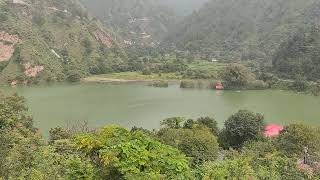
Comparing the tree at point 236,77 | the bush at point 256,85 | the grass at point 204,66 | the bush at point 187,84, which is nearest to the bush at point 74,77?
the bush at point 187,84

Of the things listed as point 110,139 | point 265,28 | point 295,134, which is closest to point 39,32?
point 265,28

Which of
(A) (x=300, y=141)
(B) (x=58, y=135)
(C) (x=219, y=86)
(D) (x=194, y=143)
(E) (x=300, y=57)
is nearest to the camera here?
(A) (x=300, y=141)

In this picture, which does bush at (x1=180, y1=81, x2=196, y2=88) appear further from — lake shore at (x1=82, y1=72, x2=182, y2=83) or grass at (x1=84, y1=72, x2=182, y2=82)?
grass at (x1=84, y1=72, x2=182, y2=82)

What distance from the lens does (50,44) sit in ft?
271

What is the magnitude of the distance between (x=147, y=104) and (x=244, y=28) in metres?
84.6

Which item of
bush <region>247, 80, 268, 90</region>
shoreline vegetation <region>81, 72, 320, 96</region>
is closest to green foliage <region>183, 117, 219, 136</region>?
shoreline vegetation <region>81, 72, 320, 96</region>

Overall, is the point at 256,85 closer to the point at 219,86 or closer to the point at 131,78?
the point at 219,86

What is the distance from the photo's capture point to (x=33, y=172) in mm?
12508

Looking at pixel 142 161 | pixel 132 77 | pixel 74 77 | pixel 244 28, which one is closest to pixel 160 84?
pixel 132 77

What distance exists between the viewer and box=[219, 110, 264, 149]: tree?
28.5 meters

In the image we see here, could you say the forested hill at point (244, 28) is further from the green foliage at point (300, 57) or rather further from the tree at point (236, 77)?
the tree at point (236, 77)

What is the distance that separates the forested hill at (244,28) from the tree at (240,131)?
68882mm

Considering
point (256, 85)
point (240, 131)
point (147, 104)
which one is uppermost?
point (240, 131)

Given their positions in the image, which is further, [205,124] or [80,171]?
[205,124]
